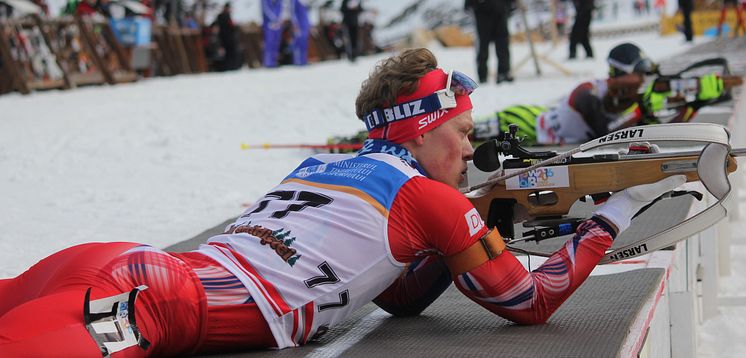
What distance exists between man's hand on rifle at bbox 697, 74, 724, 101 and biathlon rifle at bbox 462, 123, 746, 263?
14.8ft

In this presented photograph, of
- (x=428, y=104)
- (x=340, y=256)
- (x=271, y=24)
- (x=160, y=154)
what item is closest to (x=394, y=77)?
(x=428, y=104)

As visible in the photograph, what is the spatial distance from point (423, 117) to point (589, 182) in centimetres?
49

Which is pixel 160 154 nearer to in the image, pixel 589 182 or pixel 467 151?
pixel 467 151

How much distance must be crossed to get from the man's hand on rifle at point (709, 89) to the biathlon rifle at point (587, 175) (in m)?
4.51

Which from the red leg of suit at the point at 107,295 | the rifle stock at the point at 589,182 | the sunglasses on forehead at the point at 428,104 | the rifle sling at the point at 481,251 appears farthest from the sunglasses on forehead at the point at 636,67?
the red leg of suit at the point at 107,295

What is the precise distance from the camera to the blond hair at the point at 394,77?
108 inches

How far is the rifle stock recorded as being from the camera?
270 cm

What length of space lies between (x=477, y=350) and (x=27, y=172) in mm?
6439

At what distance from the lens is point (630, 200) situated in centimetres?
276

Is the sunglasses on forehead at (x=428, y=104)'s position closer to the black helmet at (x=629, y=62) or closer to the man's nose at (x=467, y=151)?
the man's nose at (x=467, y=151)

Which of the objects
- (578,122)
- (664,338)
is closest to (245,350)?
(664,338)

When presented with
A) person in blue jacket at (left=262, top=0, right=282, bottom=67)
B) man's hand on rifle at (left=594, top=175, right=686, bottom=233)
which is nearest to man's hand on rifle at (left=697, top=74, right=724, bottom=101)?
man's hand on rifle at (left=594, top=175, right=686, bottom=233)

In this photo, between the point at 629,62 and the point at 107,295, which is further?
the point at 629,62

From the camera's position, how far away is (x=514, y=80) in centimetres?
1619
